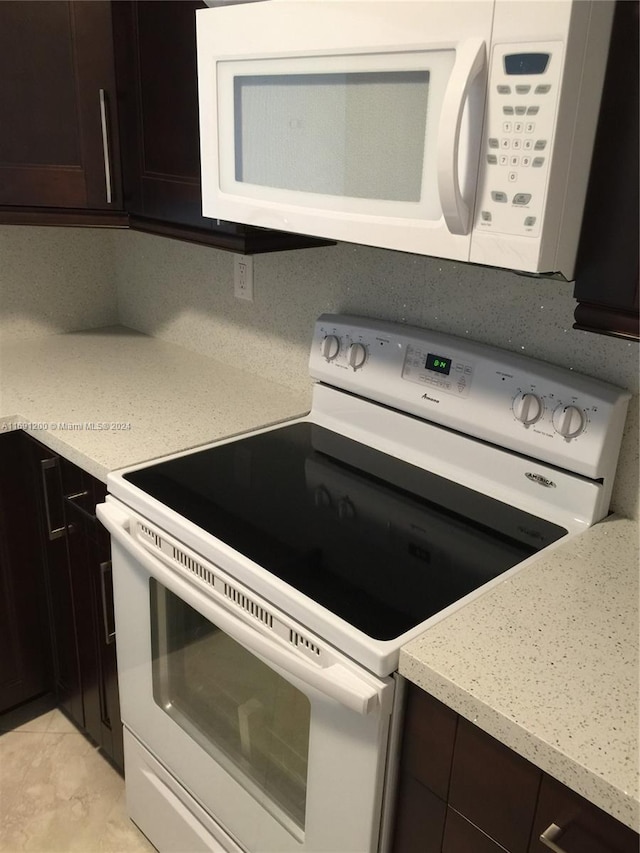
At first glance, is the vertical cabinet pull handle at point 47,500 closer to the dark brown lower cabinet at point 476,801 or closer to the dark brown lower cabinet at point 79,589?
the dark brown lower cabinet at point 79,589

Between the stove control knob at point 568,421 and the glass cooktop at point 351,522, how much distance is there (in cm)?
16

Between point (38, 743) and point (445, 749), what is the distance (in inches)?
51.5

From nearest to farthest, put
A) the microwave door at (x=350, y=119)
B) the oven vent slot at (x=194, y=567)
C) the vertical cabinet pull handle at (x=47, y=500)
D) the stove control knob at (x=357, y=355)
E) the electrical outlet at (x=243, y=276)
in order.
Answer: the microwave door at (x=350, y=119)
the oven vent slot at (x=194, y=567)
the stove control knob at (x=357, y=355)
the vertical cabinet pull handle at (x=47, y=500)
the electrical outlet at (x=243, y=276)

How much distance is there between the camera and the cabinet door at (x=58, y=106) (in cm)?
150

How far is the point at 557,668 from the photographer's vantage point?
870 mm

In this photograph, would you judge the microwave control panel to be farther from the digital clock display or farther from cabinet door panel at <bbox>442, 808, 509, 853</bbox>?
cabinet door panel at <bbox>442, 808, 509, 853</bbox>

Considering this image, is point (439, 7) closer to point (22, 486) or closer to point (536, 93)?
point (536, 93)

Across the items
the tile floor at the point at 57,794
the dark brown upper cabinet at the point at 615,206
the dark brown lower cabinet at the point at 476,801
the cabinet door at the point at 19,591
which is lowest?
the tile floor at the point at 57,794

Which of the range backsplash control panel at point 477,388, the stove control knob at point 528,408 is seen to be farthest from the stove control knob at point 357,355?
the stove control knob at point 528,408

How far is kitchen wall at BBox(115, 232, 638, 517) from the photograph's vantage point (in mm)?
1198

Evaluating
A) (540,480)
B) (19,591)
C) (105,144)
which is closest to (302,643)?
(540,480)

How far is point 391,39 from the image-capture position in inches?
35.8

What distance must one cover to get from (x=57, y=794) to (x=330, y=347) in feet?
3.91

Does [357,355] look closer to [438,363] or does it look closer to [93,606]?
[438,363]
